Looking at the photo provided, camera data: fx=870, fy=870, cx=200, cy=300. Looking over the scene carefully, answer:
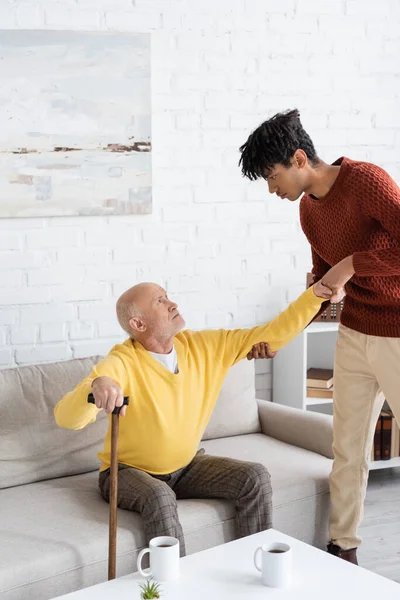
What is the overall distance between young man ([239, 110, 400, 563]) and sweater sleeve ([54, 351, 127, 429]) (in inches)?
26.1

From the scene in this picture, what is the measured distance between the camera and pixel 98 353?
3.43 m

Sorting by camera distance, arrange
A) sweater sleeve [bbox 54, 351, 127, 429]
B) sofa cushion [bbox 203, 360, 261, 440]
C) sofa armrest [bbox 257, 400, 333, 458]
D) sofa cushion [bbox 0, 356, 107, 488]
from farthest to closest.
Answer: sofa cushion [bbox 203, 360, 261, 440] → sofa armrest [bbox 257, 400, 333, 458] → sofa cushion [bbox 0, 356, 107, 488] → sweater sleeve [bbox 54, 351, 127, 429]

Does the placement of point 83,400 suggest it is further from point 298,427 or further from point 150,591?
point 298,427

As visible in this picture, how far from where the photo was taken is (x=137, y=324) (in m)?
2.63

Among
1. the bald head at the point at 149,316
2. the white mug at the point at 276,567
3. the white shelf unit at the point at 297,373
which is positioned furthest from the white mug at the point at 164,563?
the white shelf unit at the point at 297,373

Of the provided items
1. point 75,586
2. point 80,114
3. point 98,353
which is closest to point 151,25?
point 80,114

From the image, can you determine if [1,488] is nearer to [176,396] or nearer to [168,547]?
[176,396]

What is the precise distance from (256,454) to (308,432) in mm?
223

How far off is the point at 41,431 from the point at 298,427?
94 centimetres

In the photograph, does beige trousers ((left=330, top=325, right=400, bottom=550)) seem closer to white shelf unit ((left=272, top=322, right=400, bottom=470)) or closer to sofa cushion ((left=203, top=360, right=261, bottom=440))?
sofa cushion ((left=203, top=360, right=261, bottom=440))

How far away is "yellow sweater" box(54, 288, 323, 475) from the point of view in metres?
2.58

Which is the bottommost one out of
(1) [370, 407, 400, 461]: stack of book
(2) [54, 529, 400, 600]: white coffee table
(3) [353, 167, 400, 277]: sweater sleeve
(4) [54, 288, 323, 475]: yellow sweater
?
(1) [370, 407, 400, 461]: stack of book

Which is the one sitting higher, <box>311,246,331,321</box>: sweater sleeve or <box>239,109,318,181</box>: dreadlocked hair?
<box>239,109,318,181</box>: dreadlocked hair

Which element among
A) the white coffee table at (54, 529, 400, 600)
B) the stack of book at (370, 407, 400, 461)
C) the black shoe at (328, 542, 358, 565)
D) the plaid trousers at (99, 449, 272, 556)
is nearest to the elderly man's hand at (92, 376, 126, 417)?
the plaid trousers at (99, 449, 272, 556)
